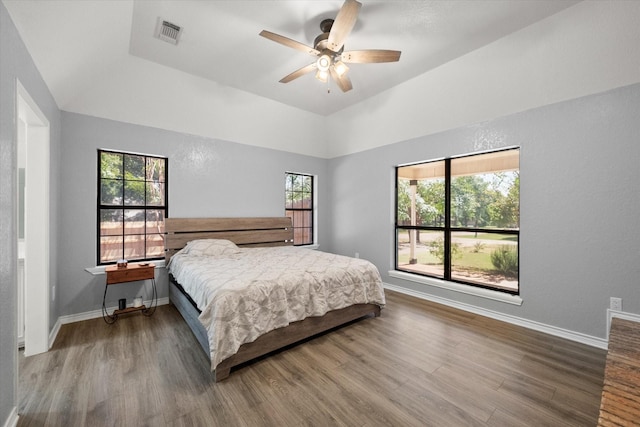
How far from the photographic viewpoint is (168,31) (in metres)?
2.78

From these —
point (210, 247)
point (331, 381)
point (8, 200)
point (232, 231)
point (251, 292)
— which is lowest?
point (331, 381)

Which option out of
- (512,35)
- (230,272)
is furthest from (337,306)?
(512,35)

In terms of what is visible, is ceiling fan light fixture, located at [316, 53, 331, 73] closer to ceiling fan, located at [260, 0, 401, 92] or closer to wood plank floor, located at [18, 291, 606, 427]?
ceiling fan, located at [260, 0, 401, 92]

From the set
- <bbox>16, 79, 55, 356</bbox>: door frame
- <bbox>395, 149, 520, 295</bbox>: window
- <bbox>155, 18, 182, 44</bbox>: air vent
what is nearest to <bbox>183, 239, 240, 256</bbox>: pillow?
<bbox>16, 79, 55, 356</bbox>: door frame

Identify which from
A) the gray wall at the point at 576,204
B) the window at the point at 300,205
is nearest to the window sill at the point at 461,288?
the gray wall at the point at 576,204

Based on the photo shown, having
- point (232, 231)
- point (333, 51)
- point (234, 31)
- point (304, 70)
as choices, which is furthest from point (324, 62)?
point (232, 231)

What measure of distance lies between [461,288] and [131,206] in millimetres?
4610

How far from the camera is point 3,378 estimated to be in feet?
4.85

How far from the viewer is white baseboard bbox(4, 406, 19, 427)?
1510 mm

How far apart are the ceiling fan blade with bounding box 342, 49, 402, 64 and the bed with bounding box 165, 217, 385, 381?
2.22 meters

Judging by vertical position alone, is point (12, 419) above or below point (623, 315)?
below

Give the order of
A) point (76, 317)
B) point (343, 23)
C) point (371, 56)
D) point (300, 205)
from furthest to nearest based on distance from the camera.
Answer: point (300, 205) < point (76, 317) < point (371, 56) < point (343, 23)

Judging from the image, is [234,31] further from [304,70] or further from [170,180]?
[170,180]

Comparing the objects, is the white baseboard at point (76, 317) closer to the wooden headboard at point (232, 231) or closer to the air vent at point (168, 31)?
the wooden headboard at point (232, 231)
